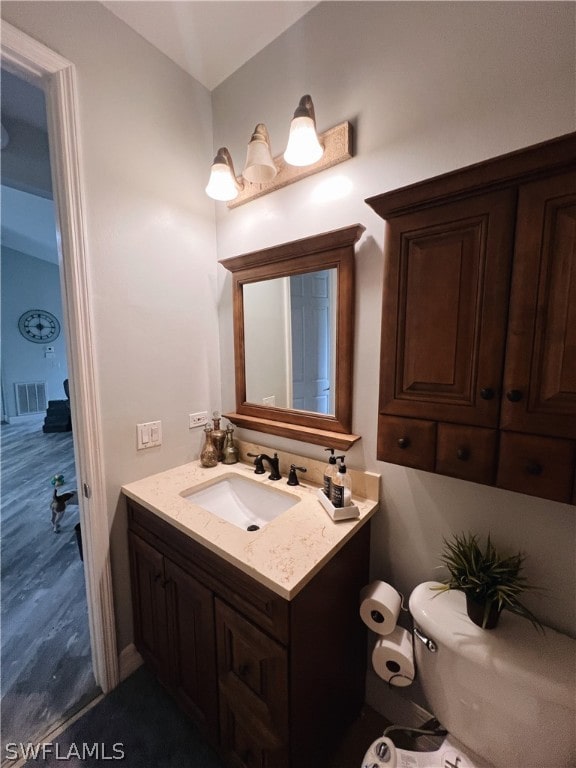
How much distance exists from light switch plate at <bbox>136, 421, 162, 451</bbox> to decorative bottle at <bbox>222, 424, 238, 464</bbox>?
1.04 feet

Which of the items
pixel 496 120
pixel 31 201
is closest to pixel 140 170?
pixel 496 120

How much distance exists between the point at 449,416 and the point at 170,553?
3.47 feet

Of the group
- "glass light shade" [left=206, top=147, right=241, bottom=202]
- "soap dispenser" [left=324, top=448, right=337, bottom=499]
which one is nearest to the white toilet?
"soap dispenser" [left=324, top=448, right=337, bottom=499]

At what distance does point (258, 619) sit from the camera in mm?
826

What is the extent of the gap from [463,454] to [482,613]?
443 millimetres

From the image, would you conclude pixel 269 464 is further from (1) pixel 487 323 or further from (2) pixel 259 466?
(1) pixel 487 323

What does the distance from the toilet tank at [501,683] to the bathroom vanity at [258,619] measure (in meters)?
0.27

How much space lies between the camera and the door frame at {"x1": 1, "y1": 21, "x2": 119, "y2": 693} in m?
0.99

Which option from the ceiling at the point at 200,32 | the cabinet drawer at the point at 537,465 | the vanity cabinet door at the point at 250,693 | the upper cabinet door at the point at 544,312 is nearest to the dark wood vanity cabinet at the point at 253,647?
the vanity cabinet door at the point at 250,693

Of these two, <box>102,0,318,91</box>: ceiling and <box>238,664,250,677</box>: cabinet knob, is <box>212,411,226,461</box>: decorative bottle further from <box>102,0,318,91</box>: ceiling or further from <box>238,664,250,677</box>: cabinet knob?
<box>102,0,318,91</box>: ceiling

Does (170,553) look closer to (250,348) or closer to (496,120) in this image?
(250,348)

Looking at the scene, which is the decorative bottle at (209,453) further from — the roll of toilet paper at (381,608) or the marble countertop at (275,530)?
the roll of toilet paper at (381,608)

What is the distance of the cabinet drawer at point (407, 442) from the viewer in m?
0.80

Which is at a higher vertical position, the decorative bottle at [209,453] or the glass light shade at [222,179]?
the glass light shade at [222,179]
